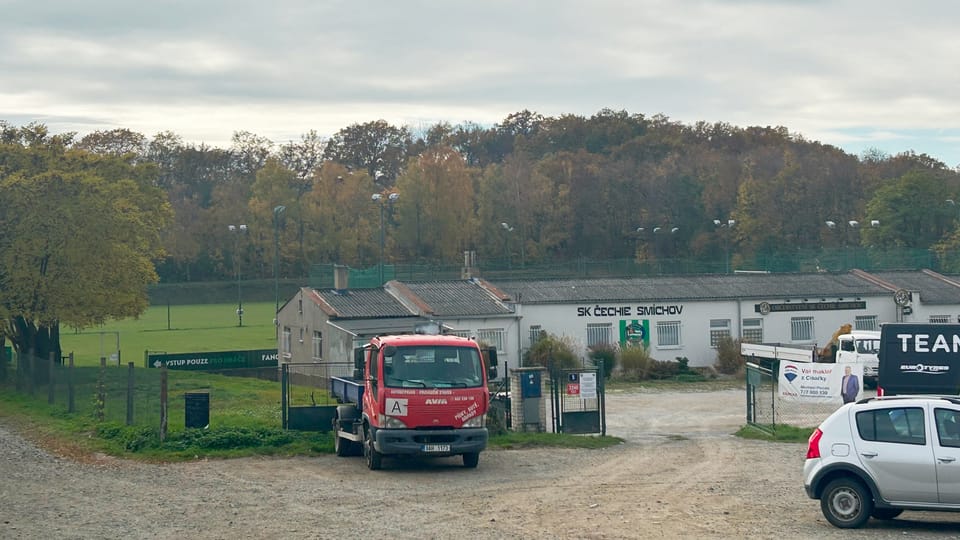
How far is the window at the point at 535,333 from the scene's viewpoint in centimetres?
4822

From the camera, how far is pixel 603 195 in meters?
103

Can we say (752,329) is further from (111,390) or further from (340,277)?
(111,390)

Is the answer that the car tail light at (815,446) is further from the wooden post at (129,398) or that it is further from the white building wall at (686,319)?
the white building wall at (686,319)

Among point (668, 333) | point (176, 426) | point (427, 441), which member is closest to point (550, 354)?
point (668, 333)

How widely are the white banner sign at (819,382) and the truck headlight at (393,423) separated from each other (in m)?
10.9

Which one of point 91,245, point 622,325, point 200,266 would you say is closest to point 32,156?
point 91,245

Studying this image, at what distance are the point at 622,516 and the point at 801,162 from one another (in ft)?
286

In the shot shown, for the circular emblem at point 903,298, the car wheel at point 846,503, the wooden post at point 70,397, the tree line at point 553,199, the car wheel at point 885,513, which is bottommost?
the car wheel at point 885,513

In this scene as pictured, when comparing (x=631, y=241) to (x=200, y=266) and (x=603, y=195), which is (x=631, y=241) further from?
(x=200, y=266)

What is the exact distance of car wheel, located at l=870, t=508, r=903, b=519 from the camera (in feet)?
51.1

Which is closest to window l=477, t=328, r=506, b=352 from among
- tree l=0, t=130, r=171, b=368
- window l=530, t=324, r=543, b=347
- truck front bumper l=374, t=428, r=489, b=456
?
window l=530, t=324, r=543, b=347

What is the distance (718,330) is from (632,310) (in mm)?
3966

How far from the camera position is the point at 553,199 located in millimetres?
103375

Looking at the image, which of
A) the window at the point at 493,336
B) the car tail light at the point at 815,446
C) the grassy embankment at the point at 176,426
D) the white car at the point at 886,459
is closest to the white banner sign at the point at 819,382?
the grassy embankment at the point at 176,426
